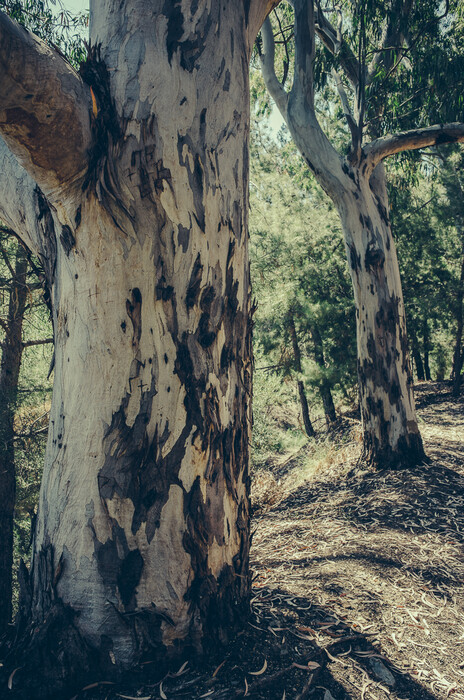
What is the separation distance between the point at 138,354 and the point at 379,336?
4348 millimetres

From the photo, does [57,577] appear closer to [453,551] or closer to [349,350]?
[453,551]

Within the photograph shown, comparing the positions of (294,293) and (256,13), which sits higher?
(294,293)

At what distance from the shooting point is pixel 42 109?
1528mm

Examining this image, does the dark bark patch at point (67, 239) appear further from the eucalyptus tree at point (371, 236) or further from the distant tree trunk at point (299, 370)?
the distant tree trunk at point (299, 370)

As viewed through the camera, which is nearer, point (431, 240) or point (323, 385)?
point (323, 385)

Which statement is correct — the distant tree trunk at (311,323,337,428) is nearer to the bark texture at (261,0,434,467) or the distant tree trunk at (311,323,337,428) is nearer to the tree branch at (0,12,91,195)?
the bark texture at (261,0,434,467)

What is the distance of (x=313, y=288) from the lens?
1145 centimetres

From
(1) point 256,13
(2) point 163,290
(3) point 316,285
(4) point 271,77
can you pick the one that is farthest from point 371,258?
(3) point 316,285

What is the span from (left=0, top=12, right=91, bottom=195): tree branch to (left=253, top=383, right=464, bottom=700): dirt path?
6.49 feet

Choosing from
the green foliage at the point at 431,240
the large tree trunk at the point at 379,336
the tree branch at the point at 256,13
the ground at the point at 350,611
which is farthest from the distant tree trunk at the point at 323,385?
the tree branch at the point at 256,13

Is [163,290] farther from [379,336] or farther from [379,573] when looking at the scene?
[379,336]

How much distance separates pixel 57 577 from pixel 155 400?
0.72m

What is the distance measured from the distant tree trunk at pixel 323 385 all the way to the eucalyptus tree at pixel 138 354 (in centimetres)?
943

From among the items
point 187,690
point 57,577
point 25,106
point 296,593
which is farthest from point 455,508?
point 25,106
